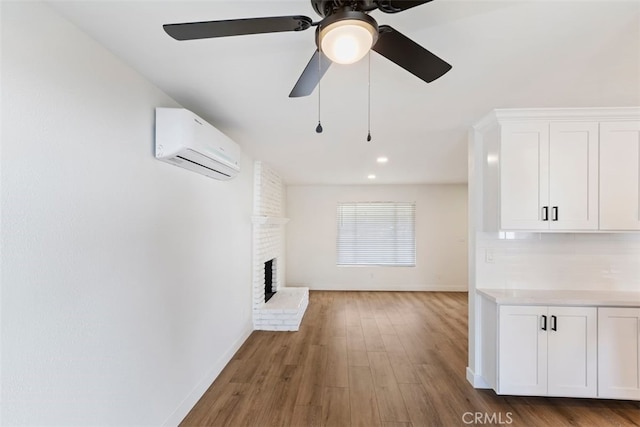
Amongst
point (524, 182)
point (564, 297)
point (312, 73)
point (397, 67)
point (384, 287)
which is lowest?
point (384, 287)

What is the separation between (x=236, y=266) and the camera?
3514 millimetres

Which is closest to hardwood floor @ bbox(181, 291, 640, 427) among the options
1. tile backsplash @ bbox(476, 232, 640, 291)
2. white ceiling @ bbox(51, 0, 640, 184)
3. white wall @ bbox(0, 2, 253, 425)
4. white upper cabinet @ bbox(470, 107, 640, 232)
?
white wall @ bbox(0, 2, 253, 425)

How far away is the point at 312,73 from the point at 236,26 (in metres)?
0.36

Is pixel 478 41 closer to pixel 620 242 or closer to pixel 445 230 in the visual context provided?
pixel 620 242

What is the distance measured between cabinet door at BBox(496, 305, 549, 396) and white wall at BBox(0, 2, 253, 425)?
2510mm

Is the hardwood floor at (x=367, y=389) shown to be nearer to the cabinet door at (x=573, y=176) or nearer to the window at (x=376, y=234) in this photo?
the cabinet door at (x=573, y=176)

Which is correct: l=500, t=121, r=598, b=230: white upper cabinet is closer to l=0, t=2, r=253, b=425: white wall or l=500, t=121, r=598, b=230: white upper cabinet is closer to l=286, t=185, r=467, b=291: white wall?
l=0, t=2, r=253, b=425: white wall

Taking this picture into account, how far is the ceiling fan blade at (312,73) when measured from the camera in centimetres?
116

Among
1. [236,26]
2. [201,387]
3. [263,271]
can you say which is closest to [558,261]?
[236,26]

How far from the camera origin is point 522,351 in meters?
2.39

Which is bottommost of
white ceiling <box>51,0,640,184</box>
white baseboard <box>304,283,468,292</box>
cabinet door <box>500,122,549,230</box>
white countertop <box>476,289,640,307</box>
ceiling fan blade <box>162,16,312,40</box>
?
white baseboard <box>304,283,468,292</box>

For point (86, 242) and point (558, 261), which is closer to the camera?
point (86, 242)

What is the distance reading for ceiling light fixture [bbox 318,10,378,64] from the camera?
34.7 inches

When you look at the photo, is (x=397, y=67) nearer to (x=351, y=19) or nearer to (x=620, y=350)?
(x=351, y=19)
